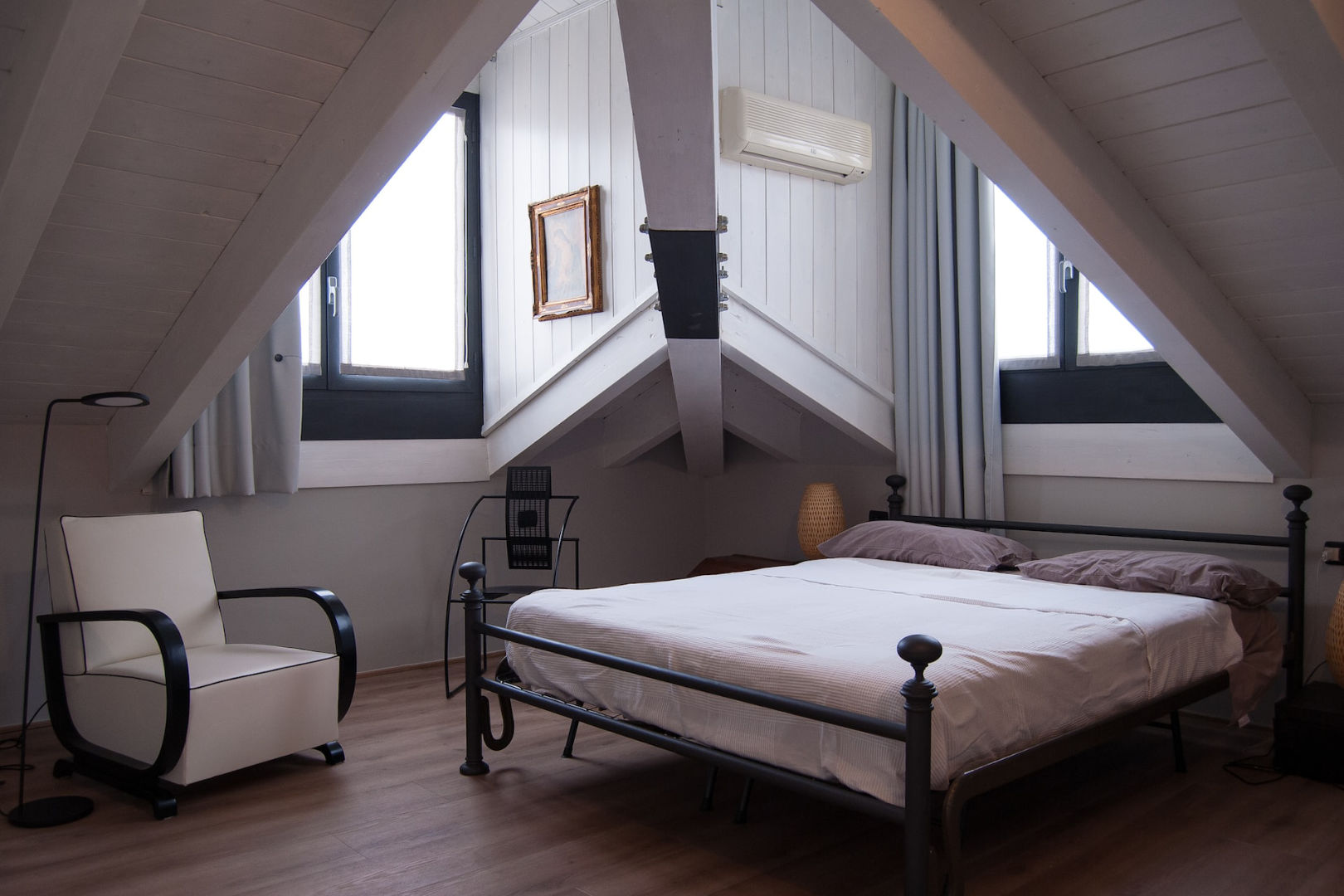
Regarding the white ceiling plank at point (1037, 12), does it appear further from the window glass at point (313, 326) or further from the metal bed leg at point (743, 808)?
the window glass at point (313, 326)

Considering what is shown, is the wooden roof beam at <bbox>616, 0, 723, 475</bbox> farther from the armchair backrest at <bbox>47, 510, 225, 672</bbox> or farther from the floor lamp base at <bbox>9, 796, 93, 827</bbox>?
the floor lamp base at <bbox>9, 796, 93, 827</bbox>

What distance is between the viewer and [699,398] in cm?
429

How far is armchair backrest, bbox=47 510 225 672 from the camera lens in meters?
3.10

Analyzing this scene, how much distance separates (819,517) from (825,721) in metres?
2.58

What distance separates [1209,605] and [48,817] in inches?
129

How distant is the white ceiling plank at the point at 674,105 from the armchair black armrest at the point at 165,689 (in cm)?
179

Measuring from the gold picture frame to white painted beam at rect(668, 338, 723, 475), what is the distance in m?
0.46

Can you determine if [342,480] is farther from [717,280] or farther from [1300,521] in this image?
[1300,521]

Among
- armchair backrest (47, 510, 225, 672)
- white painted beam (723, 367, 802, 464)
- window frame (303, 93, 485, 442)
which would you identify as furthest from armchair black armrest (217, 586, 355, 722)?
white painted beam (723, 367, 802, 464)

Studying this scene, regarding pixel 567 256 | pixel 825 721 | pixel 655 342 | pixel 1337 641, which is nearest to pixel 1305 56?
pixel 825 721

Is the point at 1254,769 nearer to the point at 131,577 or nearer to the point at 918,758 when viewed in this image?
the point at 918,758

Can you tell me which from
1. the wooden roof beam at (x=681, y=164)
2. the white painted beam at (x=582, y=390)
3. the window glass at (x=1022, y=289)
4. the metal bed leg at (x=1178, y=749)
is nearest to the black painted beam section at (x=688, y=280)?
the wooden roof beam at (x=681, y=164)

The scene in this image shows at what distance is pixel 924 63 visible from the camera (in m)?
2.32

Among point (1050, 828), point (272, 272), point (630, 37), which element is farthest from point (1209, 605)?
point (272, 272)
